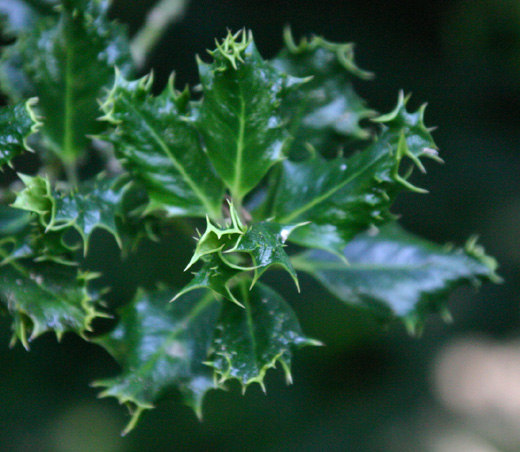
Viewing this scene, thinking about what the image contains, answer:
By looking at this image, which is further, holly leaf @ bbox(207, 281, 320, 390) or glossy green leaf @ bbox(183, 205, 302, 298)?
holly leaf @ bbox(207, 281, 320, 390)

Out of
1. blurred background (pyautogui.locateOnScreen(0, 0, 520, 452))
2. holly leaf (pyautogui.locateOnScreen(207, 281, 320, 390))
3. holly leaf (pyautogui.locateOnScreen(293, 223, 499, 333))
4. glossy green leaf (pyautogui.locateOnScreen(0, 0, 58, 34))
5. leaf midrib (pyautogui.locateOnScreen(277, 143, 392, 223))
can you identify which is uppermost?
glossy green leaf (pyautogui.locateOnScreen(0, 0, 58, 34))

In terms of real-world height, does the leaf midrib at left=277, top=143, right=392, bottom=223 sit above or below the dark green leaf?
above

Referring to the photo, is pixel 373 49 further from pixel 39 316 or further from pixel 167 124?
pixel 39 316

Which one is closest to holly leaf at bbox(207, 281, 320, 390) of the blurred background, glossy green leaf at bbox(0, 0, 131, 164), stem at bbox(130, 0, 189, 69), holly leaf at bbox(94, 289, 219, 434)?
holly leaf at bbox(94, 289, 219, 434)

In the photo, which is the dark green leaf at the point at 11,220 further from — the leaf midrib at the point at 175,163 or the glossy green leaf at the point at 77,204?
the leaf midrib at the point at 175,163

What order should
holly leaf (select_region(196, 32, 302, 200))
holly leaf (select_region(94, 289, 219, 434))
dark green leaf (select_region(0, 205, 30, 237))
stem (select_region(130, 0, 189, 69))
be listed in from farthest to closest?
1. stem (select_region(130, 0, 189, 69))
2. dark green leaf (select_region(0, 205, 30, 237))
3. holly leaf (select_region(94, 289, 219, 434))
4. holly leaf (select_region(196, 32, 302, 200))

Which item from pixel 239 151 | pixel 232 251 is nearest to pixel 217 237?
pixel 232 251

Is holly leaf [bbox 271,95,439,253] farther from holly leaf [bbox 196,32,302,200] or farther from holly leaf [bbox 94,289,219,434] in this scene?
holly leaf [bbox 94,289,219,434]
